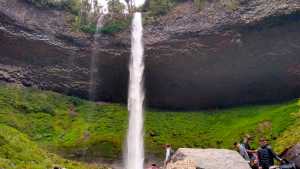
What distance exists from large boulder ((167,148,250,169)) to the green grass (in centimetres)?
2072

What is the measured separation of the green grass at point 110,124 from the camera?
41531 millimetres

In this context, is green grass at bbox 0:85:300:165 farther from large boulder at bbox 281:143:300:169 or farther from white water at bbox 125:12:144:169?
large boulder at bbox 281:143:300:169

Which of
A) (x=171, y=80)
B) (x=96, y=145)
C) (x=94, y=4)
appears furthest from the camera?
(x=94, y=4)

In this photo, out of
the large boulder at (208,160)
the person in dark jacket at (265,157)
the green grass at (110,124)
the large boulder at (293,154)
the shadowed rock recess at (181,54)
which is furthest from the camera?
the shadowed rock recess at (181,54)

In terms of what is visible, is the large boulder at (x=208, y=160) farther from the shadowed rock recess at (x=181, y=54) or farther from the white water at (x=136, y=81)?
the shadowed rock recess at (x=181, y=54)

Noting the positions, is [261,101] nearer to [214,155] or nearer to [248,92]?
[248,92]

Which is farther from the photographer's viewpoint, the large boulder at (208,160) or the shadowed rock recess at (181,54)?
the shadowed rock recess at (181,54)

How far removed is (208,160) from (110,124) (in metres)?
28.7

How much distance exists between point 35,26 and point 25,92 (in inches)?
269

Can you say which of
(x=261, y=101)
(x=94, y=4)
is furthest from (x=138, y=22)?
(x=261, y=101)

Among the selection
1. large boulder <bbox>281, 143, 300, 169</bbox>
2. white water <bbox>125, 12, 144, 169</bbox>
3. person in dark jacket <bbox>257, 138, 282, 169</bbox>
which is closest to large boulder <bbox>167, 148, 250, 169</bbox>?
person in dark jacket <bbox>257, 138, 282, 169</bbox>

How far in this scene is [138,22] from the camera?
53.0m

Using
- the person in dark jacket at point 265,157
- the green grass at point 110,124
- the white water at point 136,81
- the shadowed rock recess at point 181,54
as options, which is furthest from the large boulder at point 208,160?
the shadowed rock recess at point 181,54

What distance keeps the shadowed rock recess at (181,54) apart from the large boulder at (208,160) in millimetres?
29798
